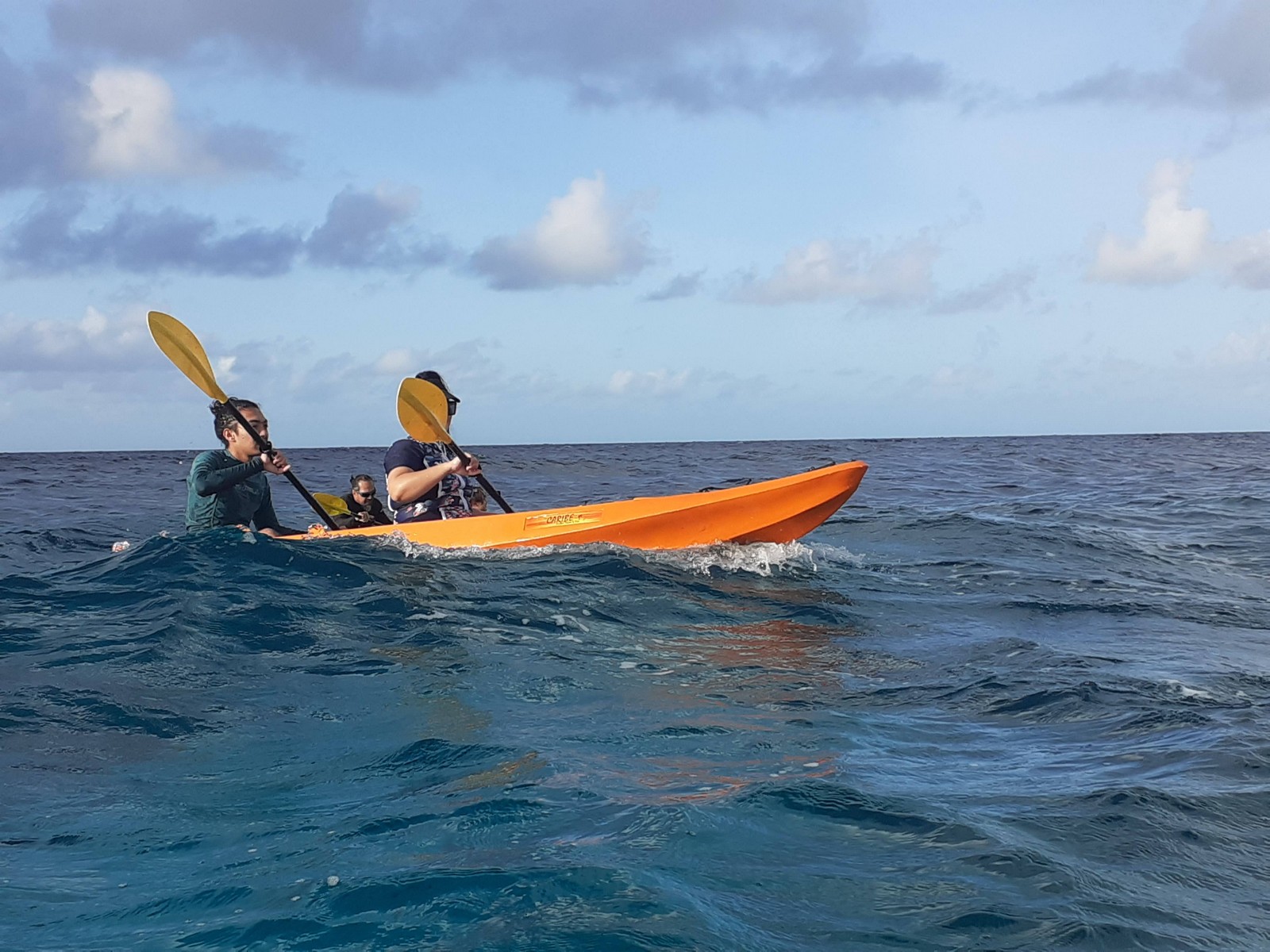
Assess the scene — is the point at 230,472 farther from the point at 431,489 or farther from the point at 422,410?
the point at 431,489

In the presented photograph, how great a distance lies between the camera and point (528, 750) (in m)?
4.29

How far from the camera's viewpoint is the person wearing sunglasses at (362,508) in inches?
399

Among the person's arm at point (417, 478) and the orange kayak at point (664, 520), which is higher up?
the person's arm at point (417, 478)

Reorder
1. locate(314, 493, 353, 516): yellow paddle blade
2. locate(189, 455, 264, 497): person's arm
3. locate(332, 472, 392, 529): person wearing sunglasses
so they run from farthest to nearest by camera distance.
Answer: locate(314, 493, 353, 516): yellow paddle blade < locate(332, 472, 392, 529): person wearing sunglasses < locate(189, 455, 264, 497): person's arm

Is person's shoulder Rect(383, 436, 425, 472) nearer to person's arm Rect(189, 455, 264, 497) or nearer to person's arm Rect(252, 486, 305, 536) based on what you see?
person's arm Rect(252, 486, 305, 536)

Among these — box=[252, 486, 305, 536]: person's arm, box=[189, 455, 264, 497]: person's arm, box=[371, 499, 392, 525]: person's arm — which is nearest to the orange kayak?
box=[252, 486, 305, 536]: person's arm

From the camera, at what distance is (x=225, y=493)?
8.68m

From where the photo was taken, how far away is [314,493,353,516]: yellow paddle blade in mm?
10734

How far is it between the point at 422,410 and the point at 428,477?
602 mm

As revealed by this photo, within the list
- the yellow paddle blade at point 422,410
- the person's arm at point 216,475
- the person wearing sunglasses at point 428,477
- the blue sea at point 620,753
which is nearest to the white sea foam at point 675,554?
the blue sea at point 620,753

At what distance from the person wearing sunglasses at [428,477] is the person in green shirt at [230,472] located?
40.5 inches

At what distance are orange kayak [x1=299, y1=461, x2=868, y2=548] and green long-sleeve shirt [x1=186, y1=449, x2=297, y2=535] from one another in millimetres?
686

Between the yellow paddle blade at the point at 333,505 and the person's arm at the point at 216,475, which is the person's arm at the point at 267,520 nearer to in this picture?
the person's arm at the point at 216,475

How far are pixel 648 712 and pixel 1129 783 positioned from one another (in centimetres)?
211
